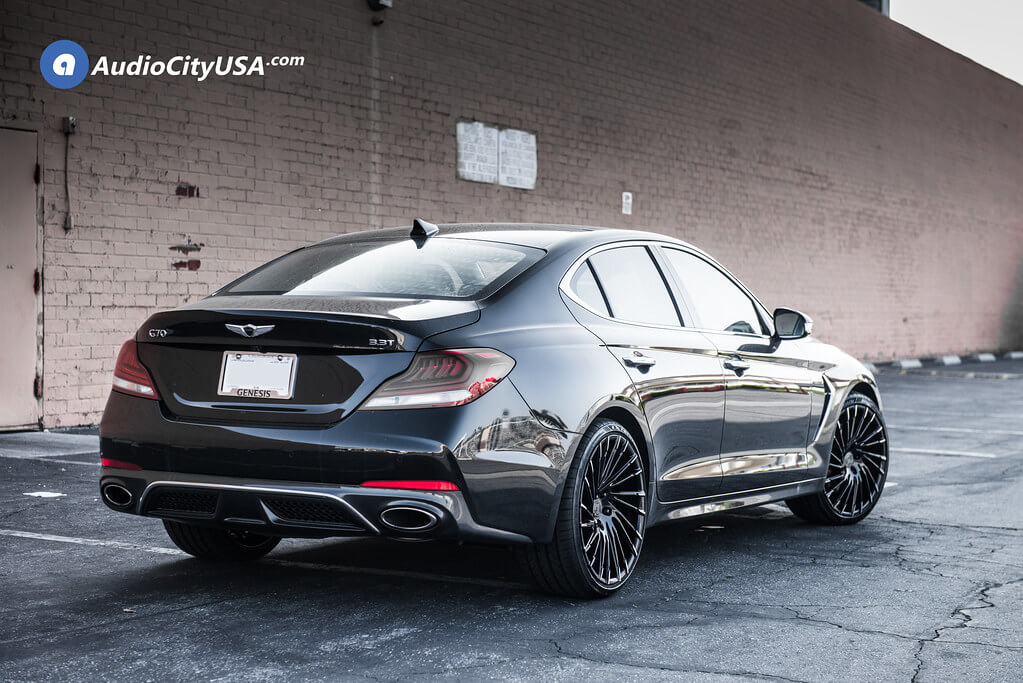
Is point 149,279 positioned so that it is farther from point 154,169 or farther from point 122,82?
point 122,82

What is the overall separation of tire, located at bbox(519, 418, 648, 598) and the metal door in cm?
693

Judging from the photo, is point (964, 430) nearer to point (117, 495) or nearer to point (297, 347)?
point (297, 347)

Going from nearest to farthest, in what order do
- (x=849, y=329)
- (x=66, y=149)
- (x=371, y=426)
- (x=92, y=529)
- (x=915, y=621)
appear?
(x=371, y=426) < (x=915, y=621) < (x=92, y=529) < (x=66, y=149) < (x=849, y=329)

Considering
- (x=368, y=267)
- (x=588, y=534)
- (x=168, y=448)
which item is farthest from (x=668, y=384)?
(x=168, y=448)

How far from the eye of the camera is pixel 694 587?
5172 millimetres

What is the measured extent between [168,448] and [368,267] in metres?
1.13

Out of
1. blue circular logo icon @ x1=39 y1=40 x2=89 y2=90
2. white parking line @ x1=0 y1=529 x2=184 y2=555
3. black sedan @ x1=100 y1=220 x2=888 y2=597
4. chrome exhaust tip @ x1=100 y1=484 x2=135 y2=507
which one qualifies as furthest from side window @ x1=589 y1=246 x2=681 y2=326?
blue circular logo icon @ x1=39 y1=40 x2=89 y2=90

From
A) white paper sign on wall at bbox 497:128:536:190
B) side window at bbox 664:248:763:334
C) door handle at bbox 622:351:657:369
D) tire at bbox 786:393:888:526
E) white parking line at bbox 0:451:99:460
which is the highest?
white paper sign on wall at bbox 497:128:536:190

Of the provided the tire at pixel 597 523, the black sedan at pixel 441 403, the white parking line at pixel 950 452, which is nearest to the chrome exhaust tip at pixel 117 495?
the black sedan at pixel 441 403

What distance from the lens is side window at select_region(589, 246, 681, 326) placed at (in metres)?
5.32

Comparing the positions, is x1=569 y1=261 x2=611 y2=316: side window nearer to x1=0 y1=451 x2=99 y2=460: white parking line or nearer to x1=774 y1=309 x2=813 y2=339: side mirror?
x1=774 y1=309 x2=813 y2=339: side mirror

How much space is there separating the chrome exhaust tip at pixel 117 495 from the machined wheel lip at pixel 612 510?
1.66 metres

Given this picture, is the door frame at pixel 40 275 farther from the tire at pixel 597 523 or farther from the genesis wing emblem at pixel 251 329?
the tire at pixel 597 523

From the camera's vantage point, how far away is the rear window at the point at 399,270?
4848 millimetres
